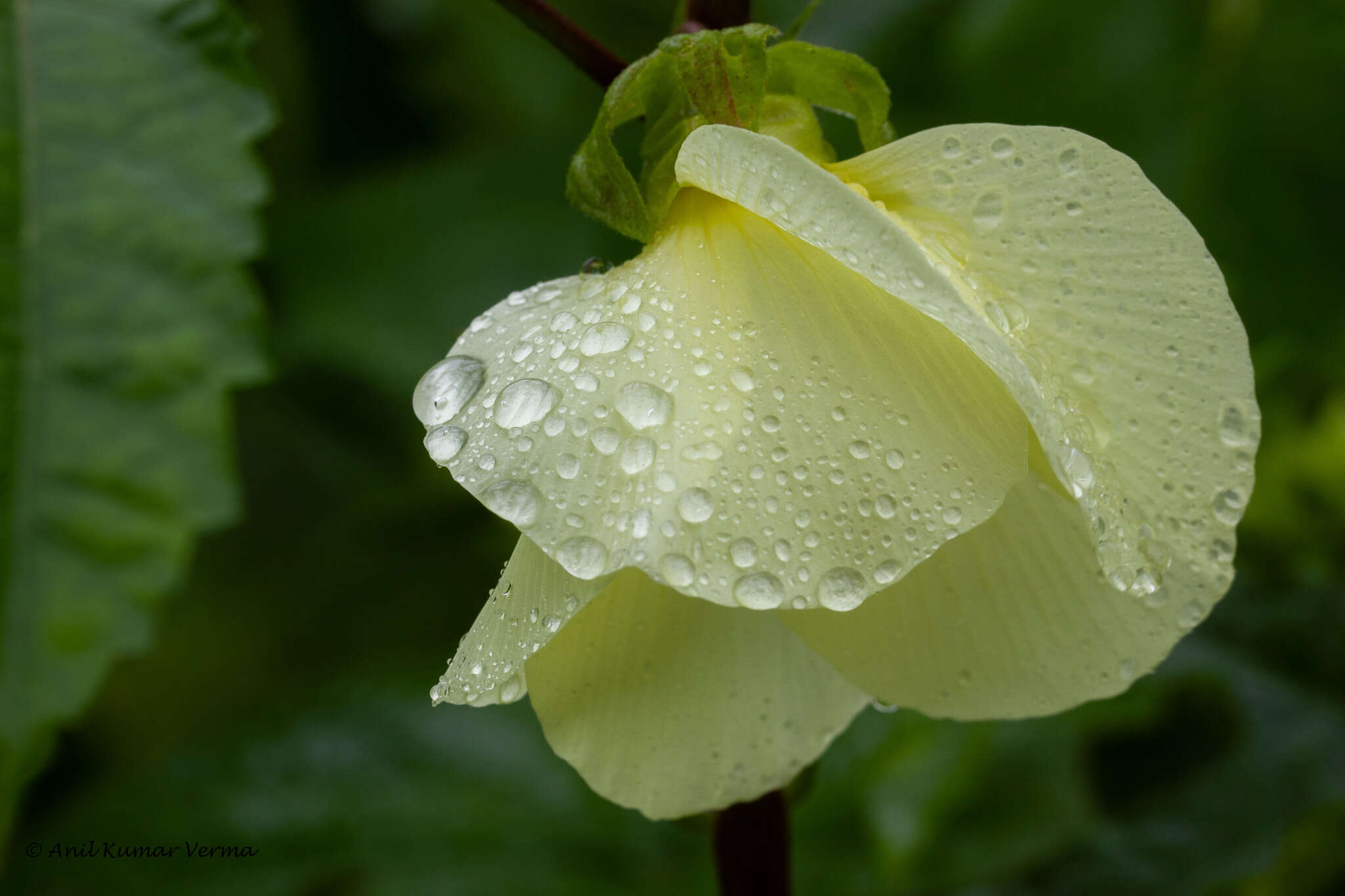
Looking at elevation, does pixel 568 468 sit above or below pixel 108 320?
above

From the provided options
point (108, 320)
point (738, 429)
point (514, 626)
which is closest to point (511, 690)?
point (514, 626)

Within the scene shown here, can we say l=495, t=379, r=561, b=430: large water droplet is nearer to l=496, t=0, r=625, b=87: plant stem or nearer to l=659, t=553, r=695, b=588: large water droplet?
l=659, t=553, r=695, b=588: large water droplet

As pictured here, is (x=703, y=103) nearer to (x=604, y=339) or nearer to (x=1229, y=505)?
(x=604, y=339)

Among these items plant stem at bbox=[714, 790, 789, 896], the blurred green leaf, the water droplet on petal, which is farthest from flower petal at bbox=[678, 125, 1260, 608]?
the blurred green leaf

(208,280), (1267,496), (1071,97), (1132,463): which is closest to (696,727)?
(1132,463)

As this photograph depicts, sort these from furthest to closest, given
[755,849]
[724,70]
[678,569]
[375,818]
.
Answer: [375,818] → [755,849] → [724,70] → [678,569]

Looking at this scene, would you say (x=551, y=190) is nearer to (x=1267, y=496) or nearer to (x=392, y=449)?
(x=392, y=449)
